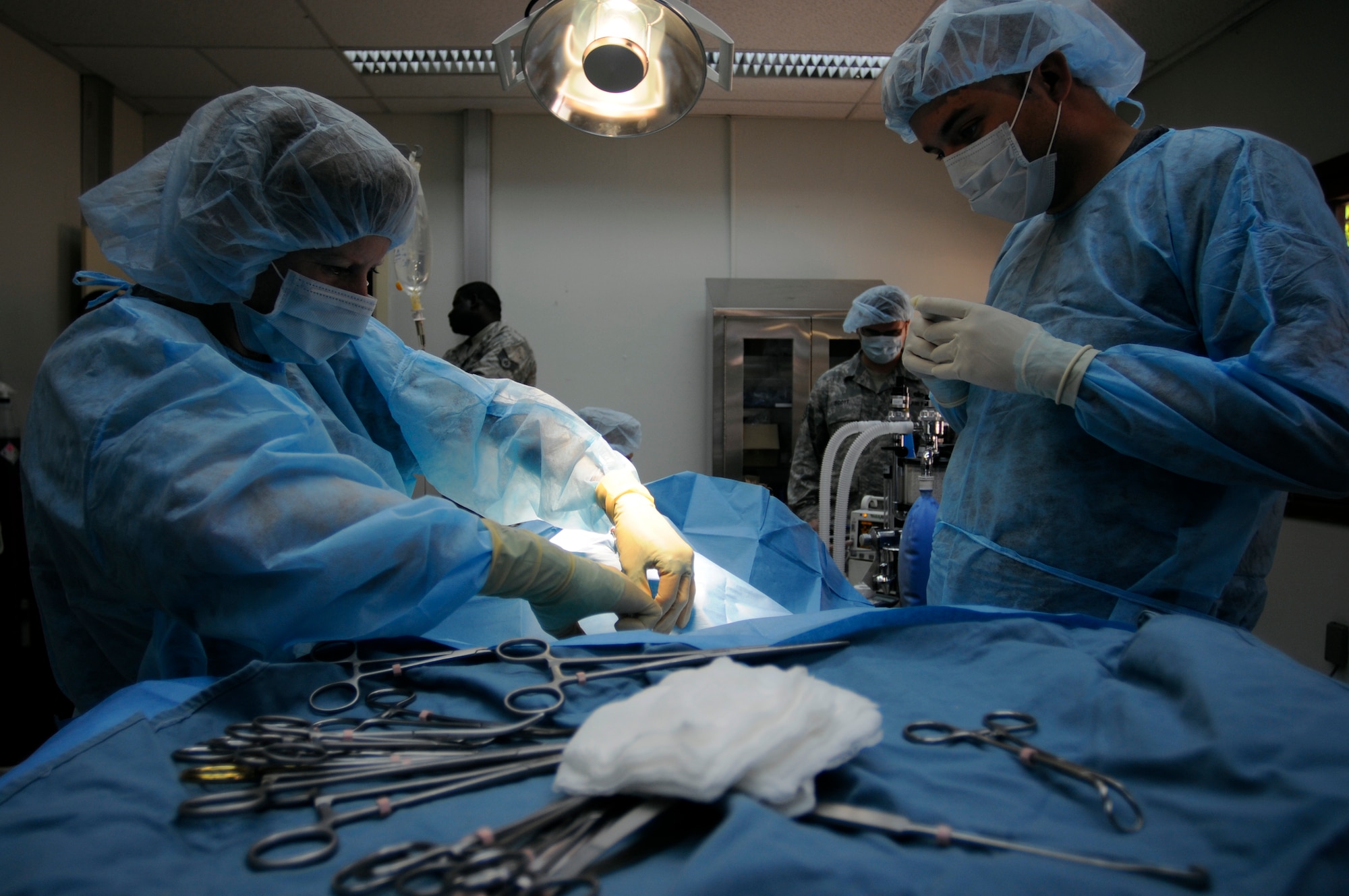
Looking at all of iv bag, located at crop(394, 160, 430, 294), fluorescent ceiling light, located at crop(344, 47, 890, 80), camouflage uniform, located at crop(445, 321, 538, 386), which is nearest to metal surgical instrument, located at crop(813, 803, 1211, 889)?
iv bag, located at crop(394, 160, 430, 294)

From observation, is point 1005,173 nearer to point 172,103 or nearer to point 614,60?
point 614,60

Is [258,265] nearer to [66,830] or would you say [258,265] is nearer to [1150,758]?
[66,830]

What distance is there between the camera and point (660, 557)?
1.38 metres

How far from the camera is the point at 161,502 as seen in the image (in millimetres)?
820

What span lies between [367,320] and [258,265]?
0.19 meters

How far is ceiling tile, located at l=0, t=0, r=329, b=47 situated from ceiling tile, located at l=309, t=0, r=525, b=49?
0.28 feet

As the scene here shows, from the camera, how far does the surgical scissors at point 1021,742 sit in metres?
0.50

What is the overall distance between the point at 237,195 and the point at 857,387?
9.00ft

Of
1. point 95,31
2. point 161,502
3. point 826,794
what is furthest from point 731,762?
point 95,31

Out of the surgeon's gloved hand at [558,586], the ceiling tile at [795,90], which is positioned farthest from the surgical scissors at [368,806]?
the ceiling tile at [795,90]

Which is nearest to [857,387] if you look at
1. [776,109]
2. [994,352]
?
[776,109]

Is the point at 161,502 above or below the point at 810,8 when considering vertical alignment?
below

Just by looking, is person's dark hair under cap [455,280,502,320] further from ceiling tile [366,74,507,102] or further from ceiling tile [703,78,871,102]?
ceiling tile [703,78,871,102]

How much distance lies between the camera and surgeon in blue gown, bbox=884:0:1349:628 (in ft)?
3.03
